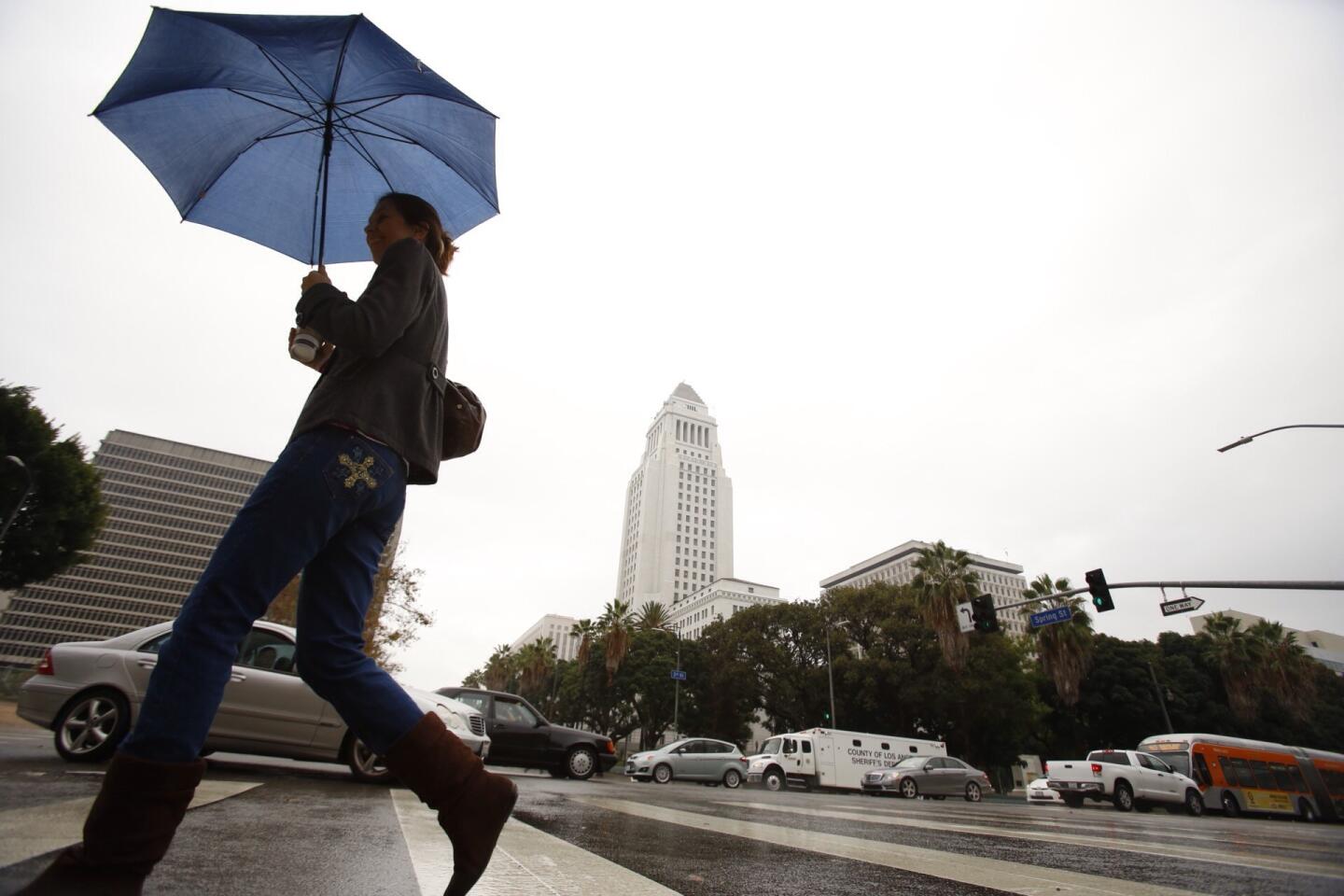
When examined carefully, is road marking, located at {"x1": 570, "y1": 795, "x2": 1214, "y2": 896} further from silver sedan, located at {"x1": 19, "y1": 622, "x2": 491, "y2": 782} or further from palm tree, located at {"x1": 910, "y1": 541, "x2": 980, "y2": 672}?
palm tree, located at {"x1": 910, "y1": 541, "x2": 980, "y2": 672}

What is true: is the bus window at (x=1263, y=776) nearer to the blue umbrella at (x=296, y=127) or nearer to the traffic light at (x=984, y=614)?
the traffic light at (x=984, y=614)

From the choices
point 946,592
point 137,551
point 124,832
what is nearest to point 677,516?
point 946,592

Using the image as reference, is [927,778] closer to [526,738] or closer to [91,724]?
[526,738]

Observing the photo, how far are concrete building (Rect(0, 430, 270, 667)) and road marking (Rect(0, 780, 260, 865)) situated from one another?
367 ft

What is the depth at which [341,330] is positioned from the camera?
174cm

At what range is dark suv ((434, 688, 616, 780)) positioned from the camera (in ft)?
37.8

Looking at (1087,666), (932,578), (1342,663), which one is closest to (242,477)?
(932,578)

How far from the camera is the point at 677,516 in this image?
111m

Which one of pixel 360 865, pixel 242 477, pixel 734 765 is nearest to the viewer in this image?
pixel 360 865

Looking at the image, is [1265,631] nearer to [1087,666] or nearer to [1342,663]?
[1087,666]

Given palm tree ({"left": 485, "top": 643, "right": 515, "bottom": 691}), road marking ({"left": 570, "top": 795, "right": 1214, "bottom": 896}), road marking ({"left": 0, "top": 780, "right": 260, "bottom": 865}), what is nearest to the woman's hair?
road marking ({"left": 0, "top": 780, "right": 260, "bottom": 865})

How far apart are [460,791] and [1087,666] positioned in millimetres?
41100

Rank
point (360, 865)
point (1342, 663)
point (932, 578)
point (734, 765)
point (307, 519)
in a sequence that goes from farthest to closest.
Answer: point (1342, 663), point (932, 578), point (734, 765), point (360, 865), point (307, 519)

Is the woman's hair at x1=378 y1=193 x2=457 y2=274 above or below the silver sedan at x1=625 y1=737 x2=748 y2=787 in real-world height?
above
